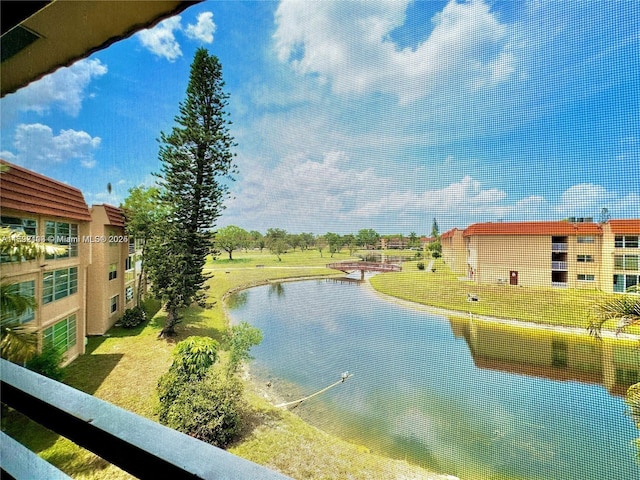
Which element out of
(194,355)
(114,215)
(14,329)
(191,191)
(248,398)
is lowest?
(248,398)

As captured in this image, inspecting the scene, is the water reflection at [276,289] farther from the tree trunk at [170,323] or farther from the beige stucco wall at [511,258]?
the beige stucco wall at [511,258]

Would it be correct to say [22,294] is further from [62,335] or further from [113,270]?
[113,270]

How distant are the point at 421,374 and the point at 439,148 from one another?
2.50 ft

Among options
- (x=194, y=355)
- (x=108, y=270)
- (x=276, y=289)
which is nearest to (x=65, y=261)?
(x=108, y=270)

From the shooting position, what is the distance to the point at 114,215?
149 cm

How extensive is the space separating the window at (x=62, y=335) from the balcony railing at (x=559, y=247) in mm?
1872

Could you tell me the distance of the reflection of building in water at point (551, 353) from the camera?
70 centimetres

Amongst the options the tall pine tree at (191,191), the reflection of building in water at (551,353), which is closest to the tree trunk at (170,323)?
the tall pine tree at (191,191)

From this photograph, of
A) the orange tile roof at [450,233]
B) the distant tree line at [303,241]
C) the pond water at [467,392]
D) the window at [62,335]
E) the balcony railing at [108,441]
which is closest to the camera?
the balcony railing at [108,441]

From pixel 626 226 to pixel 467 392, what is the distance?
64cm

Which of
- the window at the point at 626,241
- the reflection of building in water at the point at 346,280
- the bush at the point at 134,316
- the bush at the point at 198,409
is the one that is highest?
the window at the point at 626,241

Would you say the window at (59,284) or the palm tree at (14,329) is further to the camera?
the window at (59,284)

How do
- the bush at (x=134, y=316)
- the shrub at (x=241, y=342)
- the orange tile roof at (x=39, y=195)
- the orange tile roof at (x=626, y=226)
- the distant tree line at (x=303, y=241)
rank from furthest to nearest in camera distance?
the bush at (x=134, y=316), the shrub at (x=241, y=342), the orange tile roof at (x=39, y=195), the distant tree line at (x=303, y=241), the orange tile roof at (x=626, y=226)

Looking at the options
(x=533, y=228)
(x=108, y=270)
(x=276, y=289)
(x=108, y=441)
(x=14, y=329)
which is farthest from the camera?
(x=276, y=289)
